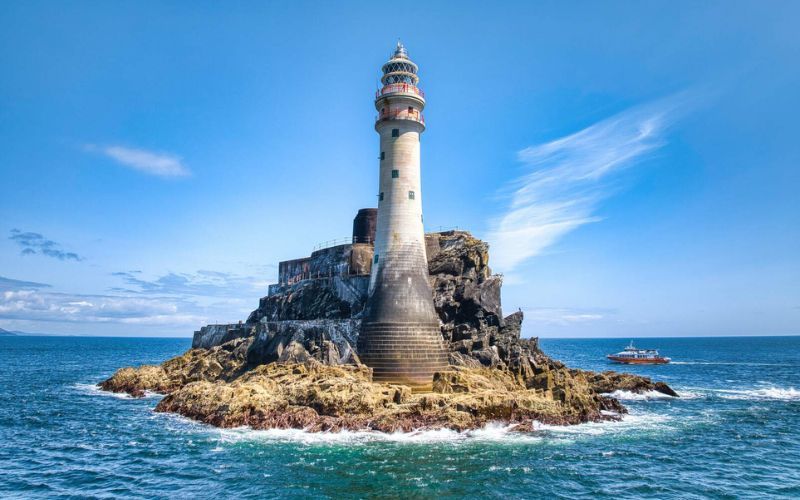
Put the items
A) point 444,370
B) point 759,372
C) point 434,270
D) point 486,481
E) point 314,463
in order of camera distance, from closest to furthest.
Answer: point 486,481
point 314,463
point 444,370
point 434,270
point 759,372

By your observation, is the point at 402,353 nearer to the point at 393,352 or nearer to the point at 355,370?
the point at 393,352

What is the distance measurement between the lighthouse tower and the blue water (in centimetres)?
753

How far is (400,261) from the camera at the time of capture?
3469 cm

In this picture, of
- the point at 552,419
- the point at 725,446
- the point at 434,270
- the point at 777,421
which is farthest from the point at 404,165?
Answer: the point at 777,421

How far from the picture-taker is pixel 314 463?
21.3 metres

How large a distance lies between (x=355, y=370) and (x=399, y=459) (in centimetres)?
1074

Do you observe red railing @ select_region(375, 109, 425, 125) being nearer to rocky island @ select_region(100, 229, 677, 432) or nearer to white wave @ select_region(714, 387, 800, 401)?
rocky island @ select_region(100, 229, 677, 432)

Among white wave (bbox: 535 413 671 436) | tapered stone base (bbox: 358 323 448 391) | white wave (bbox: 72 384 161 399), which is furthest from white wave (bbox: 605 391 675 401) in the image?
white wave (bbox: 72 384 161 399)

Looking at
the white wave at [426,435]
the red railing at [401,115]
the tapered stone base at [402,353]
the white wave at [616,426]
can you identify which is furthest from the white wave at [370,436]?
the red railing at [401,115]

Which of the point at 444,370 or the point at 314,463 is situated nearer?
the point at 314,463

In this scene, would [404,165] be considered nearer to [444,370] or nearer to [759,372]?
[444,370]

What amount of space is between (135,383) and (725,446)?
39585 millimetres

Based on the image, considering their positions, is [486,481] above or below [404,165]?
below

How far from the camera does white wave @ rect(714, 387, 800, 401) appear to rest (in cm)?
4112
